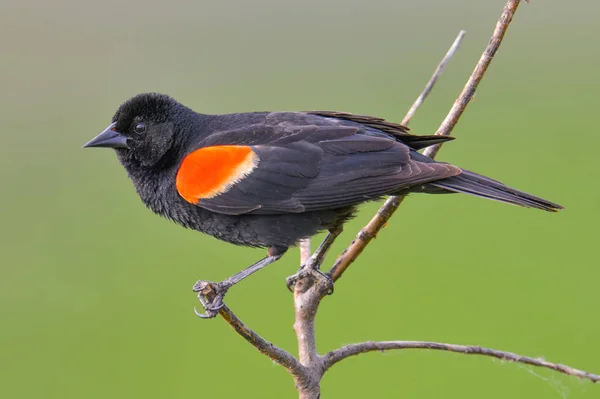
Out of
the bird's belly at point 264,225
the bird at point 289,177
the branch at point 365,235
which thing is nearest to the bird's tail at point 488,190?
the bird at point 289,177

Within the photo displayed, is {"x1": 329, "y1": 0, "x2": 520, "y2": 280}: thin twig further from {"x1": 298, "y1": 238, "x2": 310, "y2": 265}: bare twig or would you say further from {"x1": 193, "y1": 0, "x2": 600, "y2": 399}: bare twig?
{"x1": 298, "y1": 238, "x2": 310, "y2": 265}: bare twig

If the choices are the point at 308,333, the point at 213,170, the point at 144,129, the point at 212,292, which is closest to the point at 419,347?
the point at 308,333

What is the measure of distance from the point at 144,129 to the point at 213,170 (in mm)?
472

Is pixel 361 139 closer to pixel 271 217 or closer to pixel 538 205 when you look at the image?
pixel 271 217

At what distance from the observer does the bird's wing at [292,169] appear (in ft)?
7.73

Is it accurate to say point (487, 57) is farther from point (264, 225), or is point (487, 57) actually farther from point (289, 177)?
point (264, 225)

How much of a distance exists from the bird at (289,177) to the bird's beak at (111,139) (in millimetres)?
36

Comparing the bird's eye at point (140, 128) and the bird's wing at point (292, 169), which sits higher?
the bird's wing at point (292, 169)

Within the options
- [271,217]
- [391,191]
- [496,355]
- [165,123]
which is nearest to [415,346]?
[496,355]

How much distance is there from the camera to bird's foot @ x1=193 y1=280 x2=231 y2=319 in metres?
2.20

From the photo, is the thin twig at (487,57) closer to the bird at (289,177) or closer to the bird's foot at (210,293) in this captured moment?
the bird at (289,177)

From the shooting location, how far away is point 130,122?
110 inches

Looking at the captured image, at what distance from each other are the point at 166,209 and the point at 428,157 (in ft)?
3.50

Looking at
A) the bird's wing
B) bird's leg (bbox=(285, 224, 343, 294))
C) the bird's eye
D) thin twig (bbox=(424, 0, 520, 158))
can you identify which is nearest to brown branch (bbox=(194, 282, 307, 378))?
bird's leg (bbox=(285, 224, 343, 294))
